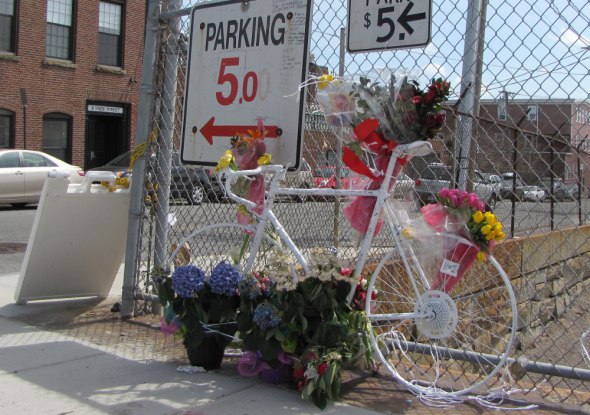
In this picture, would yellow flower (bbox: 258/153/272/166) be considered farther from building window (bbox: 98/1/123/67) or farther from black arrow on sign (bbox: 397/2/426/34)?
building window (bbox: 98/1/123/67)

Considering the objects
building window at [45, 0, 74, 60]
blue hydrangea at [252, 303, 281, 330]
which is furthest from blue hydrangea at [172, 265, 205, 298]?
building window at [45, 0, 74, 60]

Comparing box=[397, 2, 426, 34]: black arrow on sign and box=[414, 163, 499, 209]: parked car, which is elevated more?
box=[397, 2, 426, 34]: black arrow on sign

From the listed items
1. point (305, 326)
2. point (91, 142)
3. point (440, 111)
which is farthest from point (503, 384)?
point (91, 142)

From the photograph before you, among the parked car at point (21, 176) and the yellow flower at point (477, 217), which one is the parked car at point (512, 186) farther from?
the parked car at point (21, 176)

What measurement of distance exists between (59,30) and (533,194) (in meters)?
19.2

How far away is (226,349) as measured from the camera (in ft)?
14.7

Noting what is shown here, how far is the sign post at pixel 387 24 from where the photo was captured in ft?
12.6

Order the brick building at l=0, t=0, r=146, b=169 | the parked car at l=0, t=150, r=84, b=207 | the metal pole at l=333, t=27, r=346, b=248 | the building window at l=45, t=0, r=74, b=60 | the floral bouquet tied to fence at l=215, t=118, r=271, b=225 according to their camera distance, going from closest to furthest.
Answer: the floral bouquet tied to fence at l=215, t=118, r=271, b=225
the metal pole at l=333, t=27, r=346, b=248
the parked car at l=0, t=150, r=84, b=207
the brick building at l=0, t=0, r=146, b=169
the building window at l=45, t=0, r=74, b=60

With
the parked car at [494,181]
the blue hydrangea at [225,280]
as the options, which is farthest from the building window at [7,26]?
the blue hydrangea at [225,280]

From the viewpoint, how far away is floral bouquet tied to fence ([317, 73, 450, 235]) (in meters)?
3.56

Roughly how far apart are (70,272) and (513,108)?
12.6ft

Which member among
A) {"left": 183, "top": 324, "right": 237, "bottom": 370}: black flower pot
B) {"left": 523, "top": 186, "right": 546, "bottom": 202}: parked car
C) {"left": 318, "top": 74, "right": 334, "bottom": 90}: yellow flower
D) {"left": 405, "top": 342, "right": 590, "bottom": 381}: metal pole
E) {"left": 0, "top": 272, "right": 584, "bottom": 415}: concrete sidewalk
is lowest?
{"left": 0, "top": 272, "right": 584, "bottom": 415}: concrete sidewalk

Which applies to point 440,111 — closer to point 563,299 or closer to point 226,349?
point 226,349

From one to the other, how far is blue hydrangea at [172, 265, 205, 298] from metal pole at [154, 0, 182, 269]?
1479 mm
